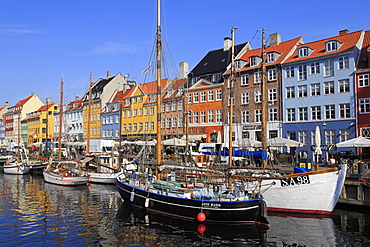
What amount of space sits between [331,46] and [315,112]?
7945 mm

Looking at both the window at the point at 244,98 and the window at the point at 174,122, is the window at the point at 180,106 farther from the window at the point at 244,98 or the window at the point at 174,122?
the window at the point at 244,98

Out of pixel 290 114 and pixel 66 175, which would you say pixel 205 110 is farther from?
pixel 66 175

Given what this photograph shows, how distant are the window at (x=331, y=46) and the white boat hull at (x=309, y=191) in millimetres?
23365

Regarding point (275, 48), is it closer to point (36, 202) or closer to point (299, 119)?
point (299, 119)

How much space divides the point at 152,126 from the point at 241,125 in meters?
19.6

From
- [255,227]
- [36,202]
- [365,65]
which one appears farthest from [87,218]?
[365,65]

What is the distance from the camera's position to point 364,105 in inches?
1443

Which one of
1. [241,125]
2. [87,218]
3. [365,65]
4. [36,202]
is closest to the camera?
[87,218]

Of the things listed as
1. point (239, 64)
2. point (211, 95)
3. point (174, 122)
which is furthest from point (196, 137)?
point (239, 64)

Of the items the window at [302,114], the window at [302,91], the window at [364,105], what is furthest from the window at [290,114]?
the window at [364,105]

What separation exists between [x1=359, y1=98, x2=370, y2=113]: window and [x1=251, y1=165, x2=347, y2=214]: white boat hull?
18551 millimetres

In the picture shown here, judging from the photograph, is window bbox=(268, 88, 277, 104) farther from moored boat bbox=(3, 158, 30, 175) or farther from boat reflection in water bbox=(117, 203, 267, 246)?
moored boat bbox=(3, 158, 30, 175)

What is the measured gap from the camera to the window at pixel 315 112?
4055 cm

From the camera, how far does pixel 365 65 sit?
37469 millimetres
